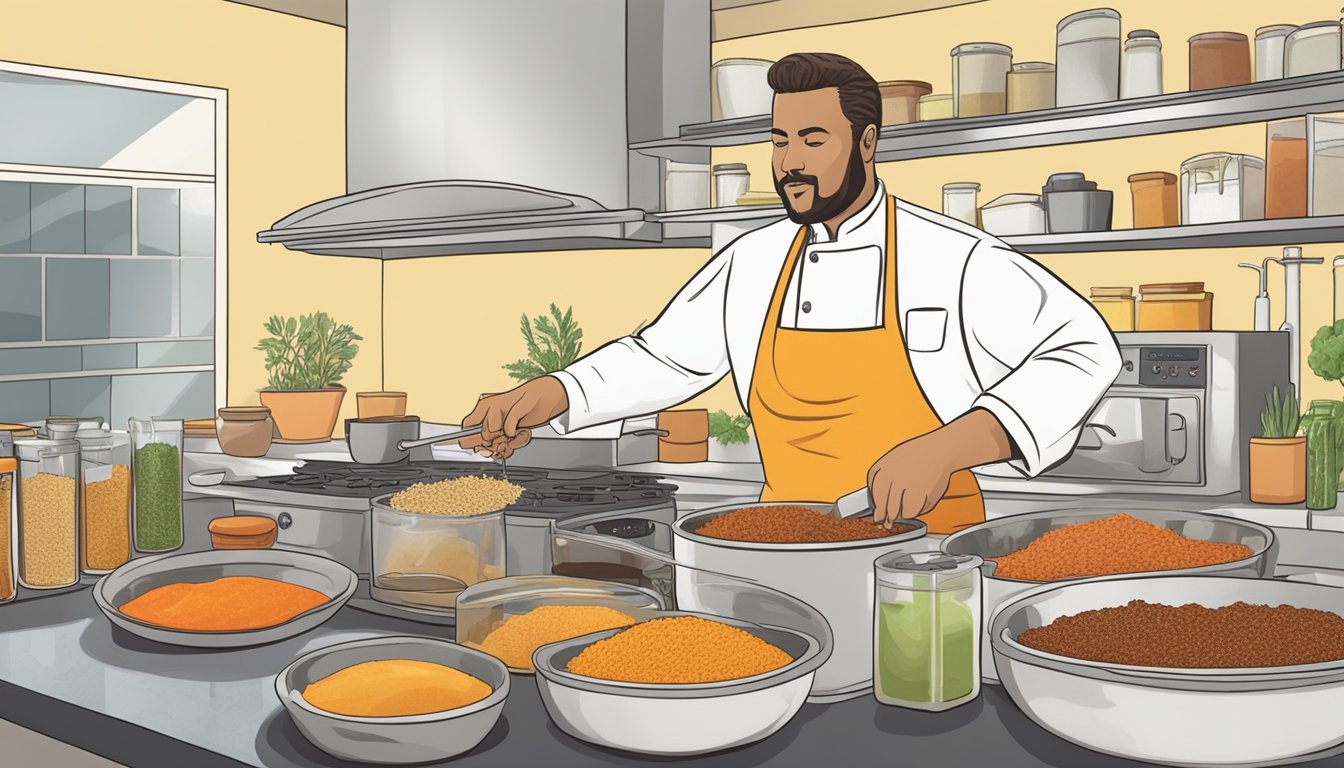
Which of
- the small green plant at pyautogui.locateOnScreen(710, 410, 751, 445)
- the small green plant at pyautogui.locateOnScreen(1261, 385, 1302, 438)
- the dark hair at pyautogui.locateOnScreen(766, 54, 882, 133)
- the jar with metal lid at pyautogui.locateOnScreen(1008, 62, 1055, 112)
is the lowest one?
the small green plant at pyautogui.locateOnScreen(710, 410, 751, 445)

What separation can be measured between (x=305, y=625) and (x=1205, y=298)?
2420 millimetres

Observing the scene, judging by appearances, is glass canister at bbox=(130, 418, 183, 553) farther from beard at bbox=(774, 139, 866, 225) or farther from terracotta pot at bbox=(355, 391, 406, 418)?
terracotta pot at bbox=(355, 391, 406, 418)

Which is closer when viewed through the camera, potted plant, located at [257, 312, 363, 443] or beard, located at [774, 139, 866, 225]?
beard, located at [774, 139, 866, 225]

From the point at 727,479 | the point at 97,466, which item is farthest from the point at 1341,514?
the point at 97,466

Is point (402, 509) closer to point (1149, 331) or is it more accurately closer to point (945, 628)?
point (945, 628)

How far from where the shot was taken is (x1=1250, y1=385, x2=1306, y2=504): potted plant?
2.67 metres

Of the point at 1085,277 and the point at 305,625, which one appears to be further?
the point at 1085,277

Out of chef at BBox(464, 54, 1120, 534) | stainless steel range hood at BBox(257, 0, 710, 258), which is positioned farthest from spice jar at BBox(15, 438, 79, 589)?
stainless steel range hood at BBox(257, 0, 710, 258)

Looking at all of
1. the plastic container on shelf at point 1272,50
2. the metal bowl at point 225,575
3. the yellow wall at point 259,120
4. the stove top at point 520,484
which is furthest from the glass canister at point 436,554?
the yellow wall at point 259,120

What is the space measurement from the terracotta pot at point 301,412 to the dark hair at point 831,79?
226cm

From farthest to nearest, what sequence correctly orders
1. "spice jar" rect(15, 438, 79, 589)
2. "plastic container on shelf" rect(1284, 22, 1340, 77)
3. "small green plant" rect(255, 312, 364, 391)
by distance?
"small green plant" rect(255, 312, 364, 391)
"plastic container on shelf" rect(1284, 22, 1340, 77)
"spice jar" rect(15, 438, 79, 589)

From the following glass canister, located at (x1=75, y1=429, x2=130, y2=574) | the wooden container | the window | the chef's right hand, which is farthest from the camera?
the window

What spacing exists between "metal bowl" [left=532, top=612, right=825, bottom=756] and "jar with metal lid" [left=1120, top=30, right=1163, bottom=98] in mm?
2177

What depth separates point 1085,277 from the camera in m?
3.78
